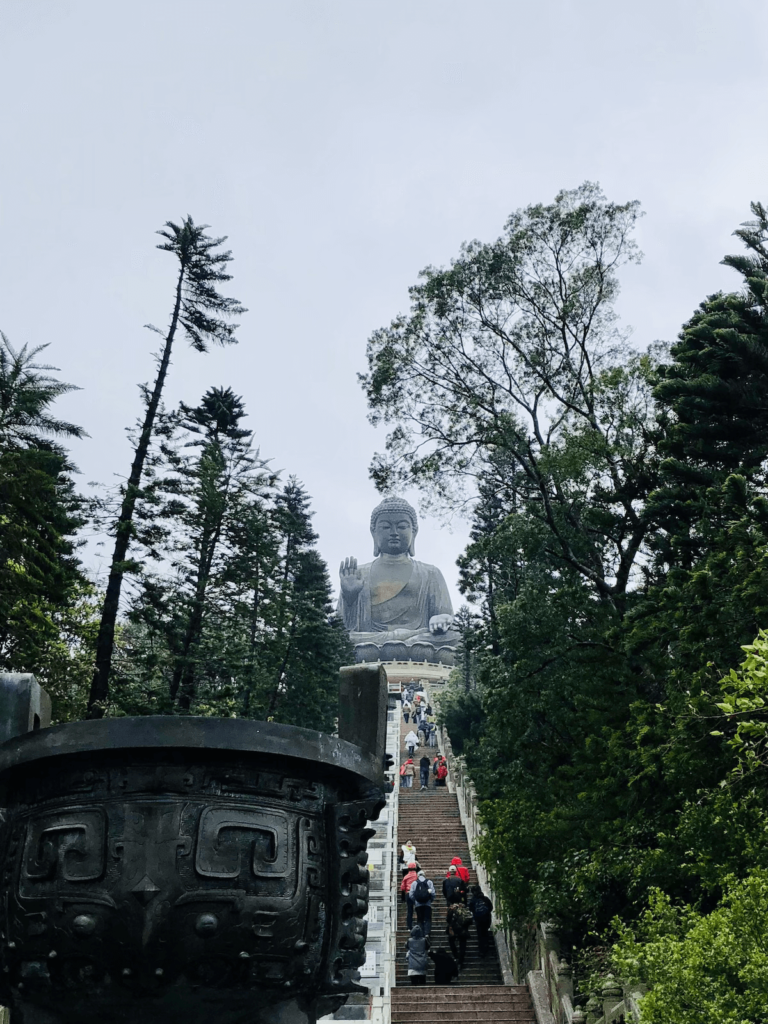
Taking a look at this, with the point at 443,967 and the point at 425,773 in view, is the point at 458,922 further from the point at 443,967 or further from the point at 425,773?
the point at 425,773

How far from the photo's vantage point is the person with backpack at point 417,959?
15891 mm

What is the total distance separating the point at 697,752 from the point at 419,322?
9391 millimetres

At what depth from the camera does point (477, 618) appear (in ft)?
115

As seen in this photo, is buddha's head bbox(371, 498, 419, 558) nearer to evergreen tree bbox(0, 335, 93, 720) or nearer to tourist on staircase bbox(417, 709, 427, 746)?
tourist on staircase bbox(417, 709, 427, 746)

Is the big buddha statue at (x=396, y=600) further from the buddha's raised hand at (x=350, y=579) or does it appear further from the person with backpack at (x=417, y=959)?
the person with backpack at (x=417, y=959)

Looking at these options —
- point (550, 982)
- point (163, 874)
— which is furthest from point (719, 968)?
point (550, 982)

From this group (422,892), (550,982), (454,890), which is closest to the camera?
(550,982)

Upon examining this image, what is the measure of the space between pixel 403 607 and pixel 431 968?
141 feet

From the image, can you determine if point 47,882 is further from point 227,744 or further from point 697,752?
point 697,752

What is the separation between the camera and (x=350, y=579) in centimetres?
6003

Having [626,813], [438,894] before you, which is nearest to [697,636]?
[626,813]

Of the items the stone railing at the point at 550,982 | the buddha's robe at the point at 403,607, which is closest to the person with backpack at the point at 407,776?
the stone railing at the point at 550,982

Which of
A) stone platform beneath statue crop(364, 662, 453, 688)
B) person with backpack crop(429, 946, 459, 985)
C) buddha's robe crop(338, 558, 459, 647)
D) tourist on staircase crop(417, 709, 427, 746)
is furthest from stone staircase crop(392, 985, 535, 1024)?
buddha's robe crop(338, 558, 459, 647)

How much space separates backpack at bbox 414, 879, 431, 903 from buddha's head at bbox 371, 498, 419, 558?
43613mm
